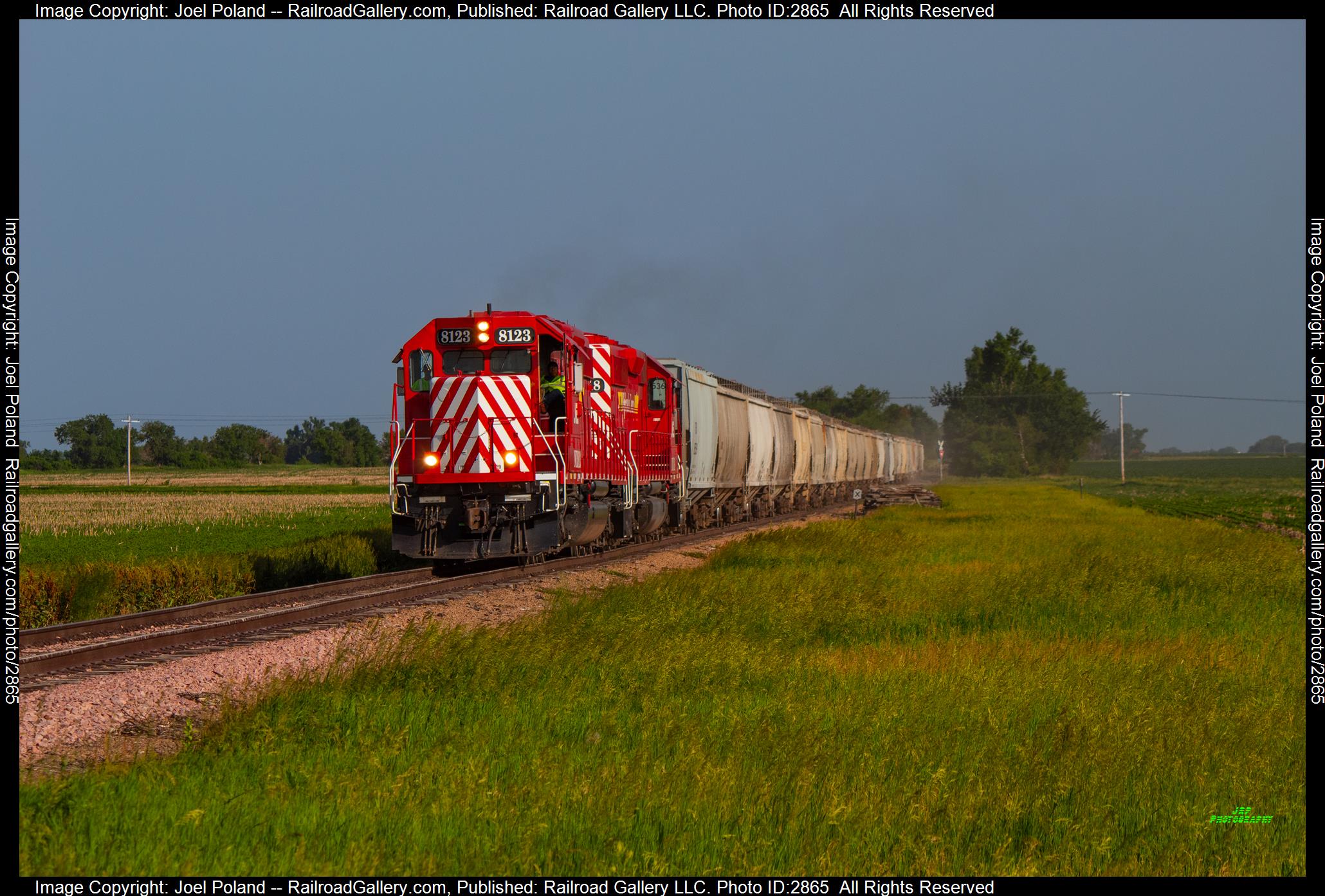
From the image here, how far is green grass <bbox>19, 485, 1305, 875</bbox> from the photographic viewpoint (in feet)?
16.3

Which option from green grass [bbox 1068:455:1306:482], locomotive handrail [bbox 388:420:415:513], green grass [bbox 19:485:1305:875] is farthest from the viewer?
green grass [bbox 1068:455:1306:482]

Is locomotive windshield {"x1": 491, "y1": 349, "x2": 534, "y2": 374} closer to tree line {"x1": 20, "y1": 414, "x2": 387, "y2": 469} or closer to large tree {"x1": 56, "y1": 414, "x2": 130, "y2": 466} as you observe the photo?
tree line {"x1": 20, "y1": 414, "x2": 387, "y2": 469}

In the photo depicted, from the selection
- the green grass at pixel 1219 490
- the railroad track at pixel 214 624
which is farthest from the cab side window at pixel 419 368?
the green grass at pixel 1219 490

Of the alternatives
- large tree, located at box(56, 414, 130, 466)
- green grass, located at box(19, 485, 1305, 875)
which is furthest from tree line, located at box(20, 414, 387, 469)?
green grass, located at box(19, 485, 1305, 875)

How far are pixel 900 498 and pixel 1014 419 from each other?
8980cm

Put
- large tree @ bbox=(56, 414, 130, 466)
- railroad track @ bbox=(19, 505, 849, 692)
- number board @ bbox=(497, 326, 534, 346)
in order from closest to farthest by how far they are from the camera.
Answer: railroad track @ bbox=(19, 505, 849, 692)
number board @ bbox=(497, 326, 534, 346)
large tree @ bbox=(56, 414, 130, 466)

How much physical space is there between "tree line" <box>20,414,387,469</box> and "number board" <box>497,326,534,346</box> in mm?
65249

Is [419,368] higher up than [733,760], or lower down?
higher up

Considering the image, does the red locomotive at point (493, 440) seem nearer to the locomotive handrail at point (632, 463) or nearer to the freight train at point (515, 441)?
the freight train at point (515, 441)

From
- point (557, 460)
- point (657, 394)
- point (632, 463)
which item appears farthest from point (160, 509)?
point (557, 460)

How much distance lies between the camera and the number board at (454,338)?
1750cm

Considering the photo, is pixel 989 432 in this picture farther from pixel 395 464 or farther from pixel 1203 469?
pixel 395 464

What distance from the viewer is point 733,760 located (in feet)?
21.2
